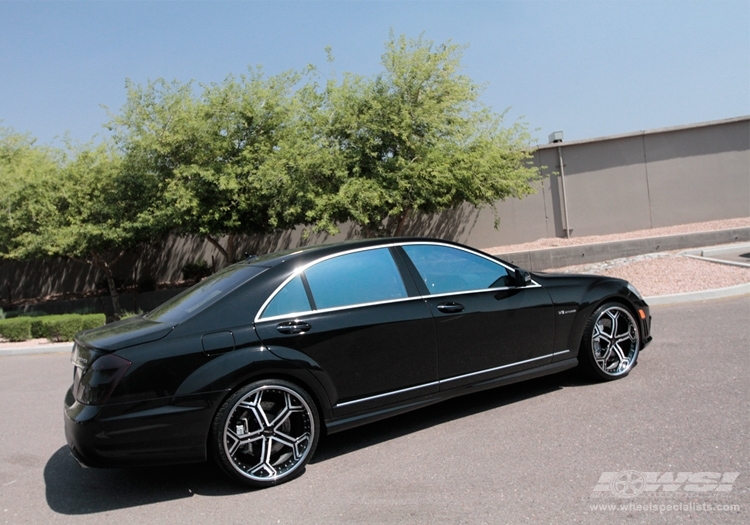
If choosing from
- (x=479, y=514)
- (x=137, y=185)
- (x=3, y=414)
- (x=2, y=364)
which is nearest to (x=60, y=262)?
(x=137, y=185)

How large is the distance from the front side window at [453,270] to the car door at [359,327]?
21 cm

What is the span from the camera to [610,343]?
233 inches

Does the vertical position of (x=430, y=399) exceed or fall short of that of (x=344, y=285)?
it falls short

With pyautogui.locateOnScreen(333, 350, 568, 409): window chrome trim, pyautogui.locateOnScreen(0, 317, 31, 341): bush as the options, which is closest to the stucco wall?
pyautogui.locateOnScreen(0, 317, 31, 341): bush

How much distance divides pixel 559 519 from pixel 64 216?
17182mm

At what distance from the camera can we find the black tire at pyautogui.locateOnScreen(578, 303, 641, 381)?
19.0ft

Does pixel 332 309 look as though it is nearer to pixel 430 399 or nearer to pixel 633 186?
pixel 430 399

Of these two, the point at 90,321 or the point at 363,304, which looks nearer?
the point at 363,304

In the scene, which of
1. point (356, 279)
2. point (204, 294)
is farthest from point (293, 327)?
point (204, 294)

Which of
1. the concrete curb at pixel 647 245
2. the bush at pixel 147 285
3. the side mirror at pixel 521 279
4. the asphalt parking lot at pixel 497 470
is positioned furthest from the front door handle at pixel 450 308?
the bush at pixel 147 285

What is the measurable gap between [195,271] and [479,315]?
18065mm

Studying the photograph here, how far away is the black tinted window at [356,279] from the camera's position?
4.74 m

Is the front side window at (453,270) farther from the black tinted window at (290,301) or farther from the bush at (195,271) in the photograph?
the bush at (195,271)

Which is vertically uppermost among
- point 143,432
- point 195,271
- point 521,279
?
point 521,279
